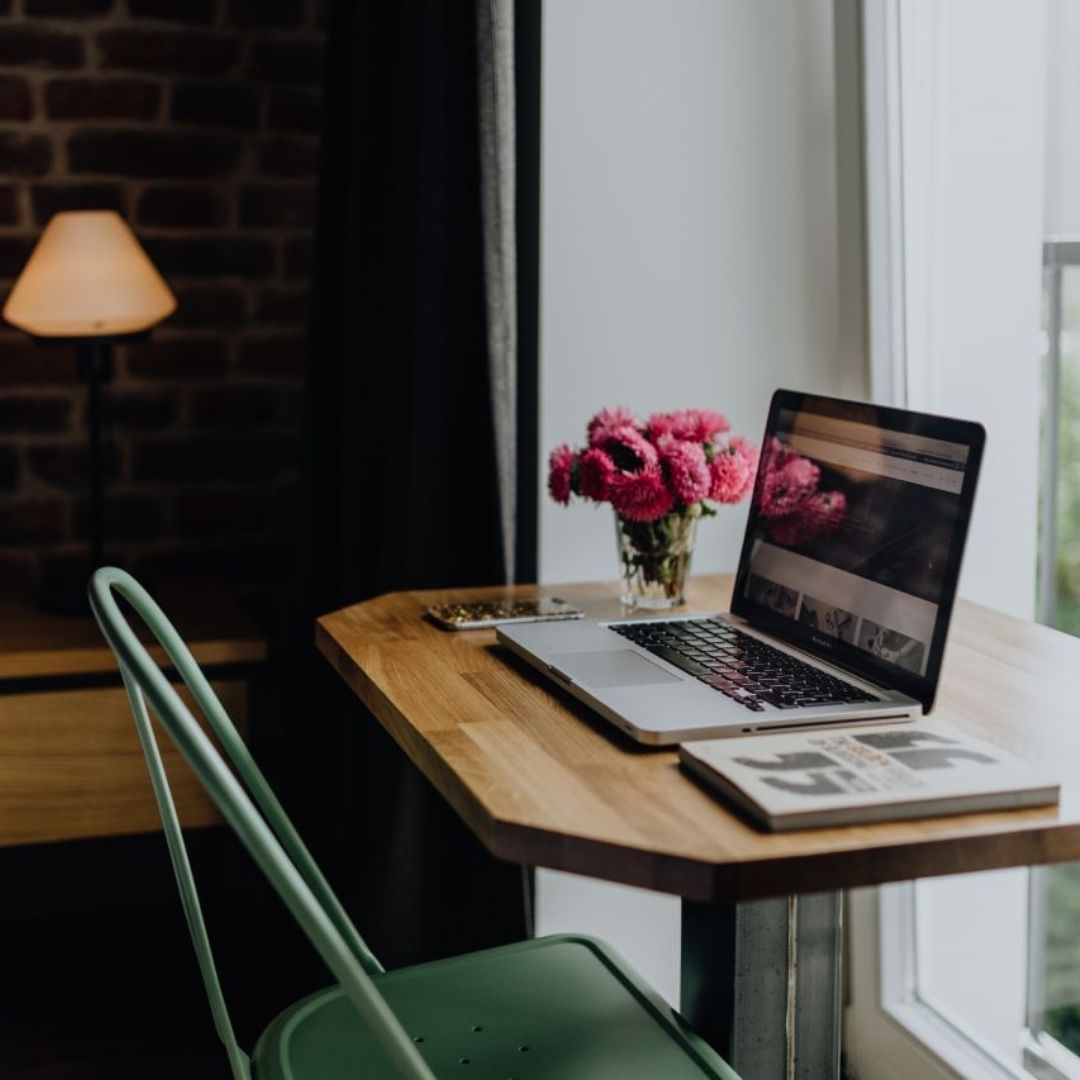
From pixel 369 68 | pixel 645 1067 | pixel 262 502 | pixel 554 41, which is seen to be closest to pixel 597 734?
pixel 645 1067

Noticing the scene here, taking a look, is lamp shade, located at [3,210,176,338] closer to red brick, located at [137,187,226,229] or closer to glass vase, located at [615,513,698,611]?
red brick, located at [137,187,226,229]

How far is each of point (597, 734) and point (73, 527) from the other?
178 centimetres

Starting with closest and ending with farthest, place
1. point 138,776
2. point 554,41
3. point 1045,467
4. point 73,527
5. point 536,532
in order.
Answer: point 1045,467, point 554,41, point 536,532, point 138,776, point 73,527

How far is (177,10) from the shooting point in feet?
8.84

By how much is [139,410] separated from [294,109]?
2.03 ft

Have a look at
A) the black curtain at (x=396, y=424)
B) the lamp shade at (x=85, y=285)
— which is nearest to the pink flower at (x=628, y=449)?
the black curtain at (x=396, y=424)

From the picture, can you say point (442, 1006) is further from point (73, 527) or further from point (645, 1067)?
point (73, 527)

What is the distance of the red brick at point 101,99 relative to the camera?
2.67 metres

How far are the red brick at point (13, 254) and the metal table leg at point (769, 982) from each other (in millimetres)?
1868

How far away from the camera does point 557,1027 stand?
4.39 ft

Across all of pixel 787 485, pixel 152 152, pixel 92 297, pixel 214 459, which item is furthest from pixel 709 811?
pixel 152 152

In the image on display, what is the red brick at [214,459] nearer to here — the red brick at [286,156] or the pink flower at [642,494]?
the red brick at [286,156]

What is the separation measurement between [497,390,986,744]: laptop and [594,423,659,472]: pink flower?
124 mm

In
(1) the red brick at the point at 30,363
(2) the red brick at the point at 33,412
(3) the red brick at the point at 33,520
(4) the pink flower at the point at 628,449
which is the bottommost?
(3) the red brick at the point at 33,520
